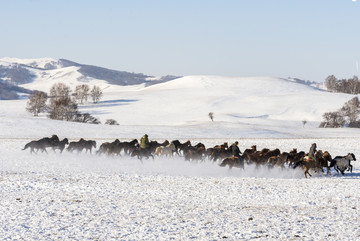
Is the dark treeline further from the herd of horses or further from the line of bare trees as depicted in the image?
the herd of horses

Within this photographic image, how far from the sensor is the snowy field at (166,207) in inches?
375

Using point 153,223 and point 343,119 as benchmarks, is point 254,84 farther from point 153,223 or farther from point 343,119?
point 153,223

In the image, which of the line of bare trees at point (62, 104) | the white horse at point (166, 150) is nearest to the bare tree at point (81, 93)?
the line of bare trees at point (62, 104)

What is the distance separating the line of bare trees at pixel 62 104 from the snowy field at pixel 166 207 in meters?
58.8

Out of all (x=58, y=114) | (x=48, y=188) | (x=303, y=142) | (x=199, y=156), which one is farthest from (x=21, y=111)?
(x=48, y=188)

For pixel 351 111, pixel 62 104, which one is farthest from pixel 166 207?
pixel 351 111

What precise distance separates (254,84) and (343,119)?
7645 cm

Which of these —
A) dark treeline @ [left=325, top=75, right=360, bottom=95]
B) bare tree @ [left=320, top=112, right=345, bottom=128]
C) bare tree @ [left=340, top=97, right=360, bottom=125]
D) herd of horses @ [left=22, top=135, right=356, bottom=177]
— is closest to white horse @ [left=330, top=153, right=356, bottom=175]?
herd of horses @ [left=22, top=135, right=356, bottom=177]

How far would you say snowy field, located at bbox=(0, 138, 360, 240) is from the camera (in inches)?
375

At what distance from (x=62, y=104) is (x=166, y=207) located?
228 feet

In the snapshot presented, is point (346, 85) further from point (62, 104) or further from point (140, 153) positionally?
point (140, 153)

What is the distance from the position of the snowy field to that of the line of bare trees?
5878 cm

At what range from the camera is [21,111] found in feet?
322

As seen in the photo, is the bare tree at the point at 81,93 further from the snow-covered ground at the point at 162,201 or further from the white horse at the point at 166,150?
the white horse at the point at 166,150
